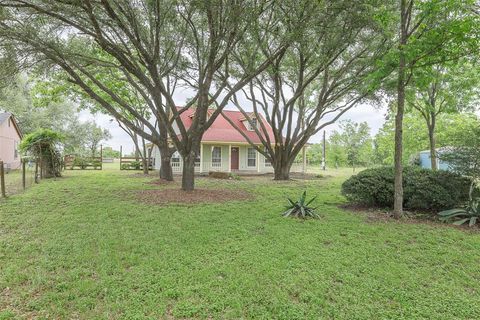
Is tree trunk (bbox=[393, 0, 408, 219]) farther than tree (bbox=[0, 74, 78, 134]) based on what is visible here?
No

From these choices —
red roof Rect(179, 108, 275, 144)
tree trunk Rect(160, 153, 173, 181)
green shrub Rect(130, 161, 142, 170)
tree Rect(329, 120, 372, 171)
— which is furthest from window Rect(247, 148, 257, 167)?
tree Rect(329, 120, 372, 171)

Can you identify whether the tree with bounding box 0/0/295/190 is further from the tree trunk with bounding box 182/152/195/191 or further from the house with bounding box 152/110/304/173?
the house with bounding box 152/110/304/173

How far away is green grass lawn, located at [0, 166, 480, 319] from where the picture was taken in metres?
2.94

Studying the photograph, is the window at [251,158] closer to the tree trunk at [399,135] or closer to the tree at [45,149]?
the tree at [45,149]

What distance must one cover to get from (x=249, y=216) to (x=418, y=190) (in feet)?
14.0

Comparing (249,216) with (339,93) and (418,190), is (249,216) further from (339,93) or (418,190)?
(339,93)

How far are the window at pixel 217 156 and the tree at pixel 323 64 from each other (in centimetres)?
569

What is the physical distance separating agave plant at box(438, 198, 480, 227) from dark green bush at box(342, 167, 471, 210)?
32 cm

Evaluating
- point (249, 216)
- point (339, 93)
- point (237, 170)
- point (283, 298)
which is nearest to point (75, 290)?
point (283, 298)

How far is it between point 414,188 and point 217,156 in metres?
15.6

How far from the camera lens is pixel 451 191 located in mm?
6645

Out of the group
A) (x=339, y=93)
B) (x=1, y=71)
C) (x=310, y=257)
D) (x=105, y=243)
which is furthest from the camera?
(x=339, y=93)

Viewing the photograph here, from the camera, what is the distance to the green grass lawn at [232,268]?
116 inches

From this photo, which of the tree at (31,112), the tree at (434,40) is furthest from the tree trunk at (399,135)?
the tree at (31,112)
